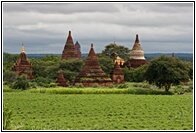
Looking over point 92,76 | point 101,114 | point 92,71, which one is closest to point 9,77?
point 92,71

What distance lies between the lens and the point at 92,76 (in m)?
37.0

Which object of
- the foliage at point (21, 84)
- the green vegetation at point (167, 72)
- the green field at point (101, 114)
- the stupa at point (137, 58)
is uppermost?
the stupa at point (137, 58)

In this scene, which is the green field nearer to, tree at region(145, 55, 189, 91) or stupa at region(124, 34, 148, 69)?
tree at region(145, 55, 189, 91)

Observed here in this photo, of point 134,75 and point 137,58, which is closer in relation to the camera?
point 134,75

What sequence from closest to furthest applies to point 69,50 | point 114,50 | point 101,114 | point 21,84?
point 101,114 → point 21,84 → point 69,50 → point 114,50

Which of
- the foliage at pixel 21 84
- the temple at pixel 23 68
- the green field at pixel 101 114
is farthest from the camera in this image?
the temple at pixel 23 68

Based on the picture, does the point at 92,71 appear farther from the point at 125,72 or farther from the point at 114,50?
the point at 114,50

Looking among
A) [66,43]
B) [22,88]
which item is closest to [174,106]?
[22,88]

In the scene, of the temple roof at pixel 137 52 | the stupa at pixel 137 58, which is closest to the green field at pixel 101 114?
the stupa at pixel 137 58

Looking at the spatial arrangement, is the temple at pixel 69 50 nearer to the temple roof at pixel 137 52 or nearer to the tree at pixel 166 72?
the temple roof at pixel 137 52

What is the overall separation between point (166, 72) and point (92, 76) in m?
7.55

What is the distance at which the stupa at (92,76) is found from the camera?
36.6 meters

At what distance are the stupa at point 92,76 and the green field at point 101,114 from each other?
41.9ft

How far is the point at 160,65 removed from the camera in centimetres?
3142
